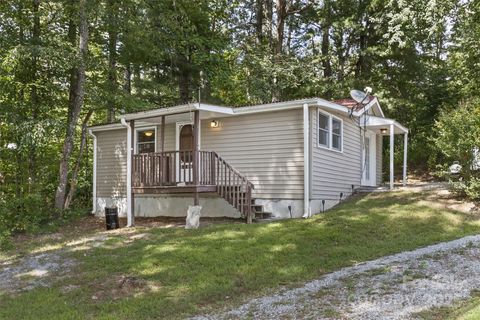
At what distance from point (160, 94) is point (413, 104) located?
10448 millimetres

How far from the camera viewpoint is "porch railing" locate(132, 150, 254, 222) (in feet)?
35.4

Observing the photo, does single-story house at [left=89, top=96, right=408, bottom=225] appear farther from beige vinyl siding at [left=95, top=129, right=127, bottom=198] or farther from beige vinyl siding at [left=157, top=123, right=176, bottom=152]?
beige vinyl siding at [left=95, top=129, right=127, bottom=198]

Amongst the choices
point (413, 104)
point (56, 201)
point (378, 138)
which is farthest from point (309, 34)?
point (56, 201)

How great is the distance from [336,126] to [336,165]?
1.04 m

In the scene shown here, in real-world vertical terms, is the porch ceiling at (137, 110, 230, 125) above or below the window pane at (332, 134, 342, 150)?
above

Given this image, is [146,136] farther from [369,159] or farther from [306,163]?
[369,159]

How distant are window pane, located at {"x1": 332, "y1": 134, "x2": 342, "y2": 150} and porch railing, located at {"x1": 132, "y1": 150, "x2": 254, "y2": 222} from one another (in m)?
2.63

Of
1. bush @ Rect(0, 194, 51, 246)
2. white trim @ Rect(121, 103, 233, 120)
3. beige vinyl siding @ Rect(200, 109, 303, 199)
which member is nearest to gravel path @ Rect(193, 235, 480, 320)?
beige vinyl siding @ Rect(200, 109, 303, 199)

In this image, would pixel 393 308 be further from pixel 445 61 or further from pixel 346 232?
pixel 445 61

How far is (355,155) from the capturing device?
44.9 ft

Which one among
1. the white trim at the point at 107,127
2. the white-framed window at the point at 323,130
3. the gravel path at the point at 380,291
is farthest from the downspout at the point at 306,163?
the white trim at the point at 107,127

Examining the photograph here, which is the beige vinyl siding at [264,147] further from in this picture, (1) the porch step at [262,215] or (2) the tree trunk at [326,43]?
(2) the tree trunk at [326,43]

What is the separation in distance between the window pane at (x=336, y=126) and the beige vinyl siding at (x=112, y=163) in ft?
20.8

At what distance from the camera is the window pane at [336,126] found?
12.2 meters
